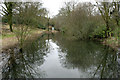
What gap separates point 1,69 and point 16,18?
16.5ft

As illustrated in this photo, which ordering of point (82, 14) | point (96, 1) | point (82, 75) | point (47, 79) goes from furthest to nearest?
point (96, 1) → point (82, 14) → point (82, 75) → point (47, 79)

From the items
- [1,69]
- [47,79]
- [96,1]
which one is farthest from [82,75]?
[96,1]

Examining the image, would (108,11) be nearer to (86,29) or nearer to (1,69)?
(86,29)


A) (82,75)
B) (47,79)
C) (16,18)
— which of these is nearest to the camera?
(47,79)

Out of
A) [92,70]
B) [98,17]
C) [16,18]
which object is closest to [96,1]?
[98,17]

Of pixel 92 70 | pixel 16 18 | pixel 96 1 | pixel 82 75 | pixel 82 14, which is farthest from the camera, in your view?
pixel 96 1

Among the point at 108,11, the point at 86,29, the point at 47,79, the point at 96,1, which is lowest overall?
the point at 47,79

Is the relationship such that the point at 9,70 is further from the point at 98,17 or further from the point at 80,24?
the point at 98,17

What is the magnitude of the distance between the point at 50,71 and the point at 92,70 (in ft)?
7.49

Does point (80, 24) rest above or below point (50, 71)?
above

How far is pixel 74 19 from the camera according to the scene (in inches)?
675

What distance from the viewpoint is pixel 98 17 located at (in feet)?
61.8

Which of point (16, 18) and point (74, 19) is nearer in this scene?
point (16, 18)

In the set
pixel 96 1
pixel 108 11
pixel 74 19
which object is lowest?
pixel 74 19
